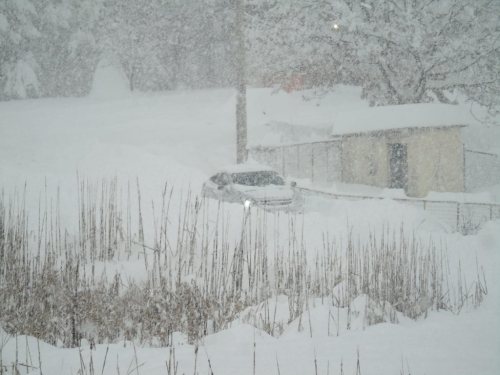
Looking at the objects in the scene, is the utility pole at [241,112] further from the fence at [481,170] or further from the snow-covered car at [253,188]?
the fence at [481,170]

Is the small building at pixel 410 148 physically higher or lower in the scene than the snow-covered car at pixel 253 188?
higher

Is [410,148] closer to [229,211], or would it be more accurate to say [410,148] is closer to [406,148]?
[406,148]

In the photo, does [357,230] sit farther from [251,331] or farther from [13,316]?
[13,316]

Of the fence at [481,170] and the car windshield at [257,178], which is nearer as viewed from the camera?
the car windshield at [257,178]

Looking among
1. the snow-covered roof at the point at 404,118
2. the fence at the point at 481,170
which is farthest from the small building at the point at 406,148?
the fence at the point at 481,170

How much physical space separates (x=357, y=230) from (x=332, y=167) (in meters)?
5.95

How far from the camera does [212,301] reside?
291cm

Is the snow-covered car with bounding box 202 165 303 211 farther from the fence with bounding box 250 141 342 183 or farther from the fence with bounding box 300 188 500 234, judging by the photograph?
the fence with bounding box 250 141 342 183

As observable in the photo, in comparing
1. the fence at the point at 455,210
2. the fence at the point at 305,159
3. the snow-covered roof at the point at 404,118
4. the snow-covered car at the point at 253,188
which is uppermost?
the snow-covered roof at the point at 404,118

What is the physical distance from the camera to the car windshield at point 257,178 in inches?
275

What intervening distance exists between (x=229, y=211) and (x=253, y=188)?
1334 mm

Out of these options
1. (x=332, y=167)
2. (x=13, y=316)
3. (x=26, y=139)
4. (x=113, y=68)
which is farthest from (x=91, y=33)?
(x=13, y=316)

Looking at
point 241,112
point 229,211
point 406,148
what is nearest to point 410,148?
point 406,148

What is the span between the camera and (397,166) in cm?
897
